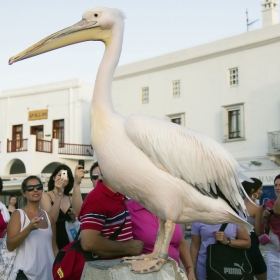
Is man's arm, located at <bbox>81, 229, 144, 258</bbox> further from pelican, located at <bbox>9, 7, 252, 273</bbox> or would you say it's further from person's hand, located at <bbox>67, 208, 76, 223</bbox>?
person's hand, located at <bbox>67, 208, 76, 223</bbox>

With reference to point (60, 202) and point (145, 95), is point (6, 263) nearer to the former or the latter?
point (60, 202)

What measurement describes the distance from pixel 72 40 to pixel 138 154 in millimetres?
900

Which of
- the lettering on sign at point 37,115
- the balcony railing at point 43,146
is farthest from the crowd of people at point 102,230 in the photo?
the lettering on sign at point 37,115

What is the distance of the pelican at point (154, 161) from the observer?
307 centimetres

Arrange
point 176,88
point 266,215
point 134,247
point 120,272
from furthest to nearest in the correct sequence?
point 176,88 < point 266,215 < point 134,247 < point 120,272

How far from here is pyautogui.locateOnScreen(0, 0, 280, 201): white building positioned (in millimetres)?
23641

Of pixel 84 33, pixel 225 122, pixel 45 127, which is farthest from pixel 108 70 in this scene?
pixel 45 127

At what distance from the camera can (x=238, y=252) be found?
4637mm

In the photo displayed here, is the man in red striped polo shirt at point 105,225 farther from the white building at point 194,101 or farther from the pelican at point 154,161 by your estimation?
the white building at point 194,101

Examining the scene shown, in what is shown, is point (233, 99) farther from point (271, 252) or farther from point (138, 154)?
point (138, 154)

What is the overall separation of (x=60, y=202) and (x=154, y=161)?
2.01m

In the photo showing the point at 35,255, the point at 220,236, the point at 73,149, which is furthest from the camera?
the point at 73,149

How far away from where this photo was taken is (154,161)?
10.4 feet

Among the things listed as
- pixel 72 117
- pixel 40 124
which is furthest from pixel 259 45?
pixel 40 124
